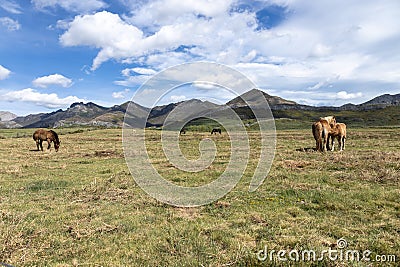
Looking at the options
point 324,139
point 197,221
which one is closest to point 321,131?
point 324,139

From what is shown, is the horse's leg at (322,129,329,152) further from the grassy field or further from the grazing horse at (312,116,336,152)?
the grassy field

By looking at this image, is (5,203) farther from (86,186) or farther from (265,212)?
(265,212)

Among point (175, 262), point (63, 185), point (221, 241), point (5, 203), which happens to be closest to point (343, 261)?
point (221, 241)

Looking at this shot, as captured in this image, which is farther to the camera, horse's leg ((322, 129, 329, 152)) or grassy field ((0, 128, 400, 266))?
horse's leg ((322, 129, 329, 152))

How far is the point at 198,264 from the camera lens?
5578 millimetres

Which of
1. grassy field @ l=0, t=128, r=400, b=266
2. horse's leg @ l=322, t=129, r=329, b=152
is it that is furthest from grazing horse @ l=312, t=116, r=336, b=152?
grassy field @ l=0, t=128, r=400, b=266

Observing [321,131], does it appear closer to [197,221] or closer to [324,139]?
[324,139]

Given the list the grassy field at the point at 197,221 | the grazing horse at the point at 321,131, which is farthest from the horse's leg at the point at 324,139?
the grassy field at the point at 197,221

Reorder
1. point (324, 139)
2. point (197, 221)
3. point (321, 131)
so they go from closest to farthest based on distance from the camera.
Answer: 1. point (197, 221)
2. point (321, 131)
3. point (324, 139)

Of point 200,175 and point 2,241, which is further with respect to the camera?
point 200,175

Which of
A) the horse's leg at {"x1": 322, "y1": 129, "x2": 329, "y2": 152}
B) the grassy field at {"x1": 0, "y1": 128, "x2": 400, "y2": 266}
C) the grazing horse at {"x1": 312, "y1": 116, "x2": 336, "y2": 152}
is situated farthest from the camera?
the horse's leg at {"x1": 322, "y1": 129, "x2": 329, "y2": 152}

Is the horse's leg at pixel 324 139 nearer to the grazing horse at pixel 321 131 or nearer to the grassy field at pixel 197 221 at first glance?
the grazing horse at pixel 321 131

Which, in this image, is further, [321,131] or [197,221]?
[321,131]

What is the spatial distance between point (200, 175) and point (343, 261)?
33.5 feet
